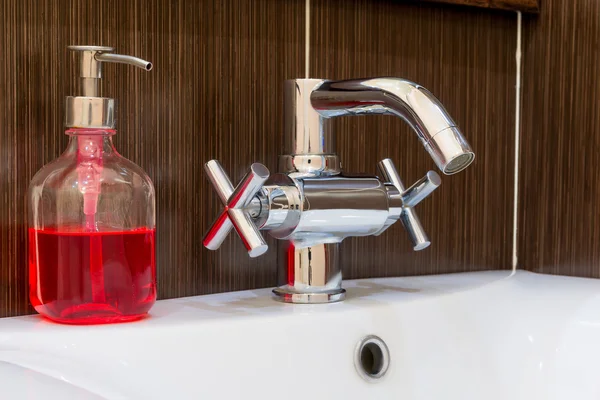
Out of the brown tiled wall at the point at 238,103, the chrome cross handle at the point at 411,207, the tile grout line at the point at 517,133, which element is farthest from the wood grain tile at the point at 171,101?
the tile grout line at the point at 517,133

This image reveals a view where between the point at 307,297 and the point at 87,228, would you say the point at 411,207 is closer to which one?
the point at 307,297

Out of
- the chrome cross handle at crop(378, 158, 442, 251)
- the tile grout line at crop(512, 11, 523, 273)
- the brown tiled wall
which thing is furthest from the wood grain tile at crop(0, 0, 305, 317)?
the tile grout line at crop(512, 11, 523, 273)

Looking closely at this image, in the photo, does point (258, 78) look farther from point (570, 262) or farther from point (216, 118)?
point (570, 262)

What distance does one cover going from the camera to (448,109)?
0.83 m

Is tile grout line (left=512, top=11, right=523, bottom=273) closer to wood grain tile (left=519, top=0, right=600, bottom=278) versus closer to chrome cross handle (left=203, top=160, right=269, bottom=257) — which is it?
wood grain tile (left=519, top=0, right=600, bottom=278)

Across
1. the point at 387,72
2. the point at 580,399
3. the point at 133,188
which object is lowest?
the point at 580,399

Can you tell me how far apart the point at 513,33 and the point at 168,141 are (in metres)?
0.41

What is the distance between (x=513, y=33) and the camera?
2.86ft

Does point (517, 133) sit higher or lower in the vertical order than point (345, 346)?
higher

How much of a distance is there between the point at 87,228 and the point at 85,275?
1.2 inches

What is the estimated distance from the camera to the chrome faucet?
59cm

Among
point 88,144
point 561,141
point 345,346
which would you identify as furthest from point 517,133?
point 88,144

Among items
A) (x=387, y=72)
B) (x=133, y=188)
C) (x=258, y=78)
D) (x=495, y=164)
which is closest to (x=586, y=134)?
(x=495, y=164)

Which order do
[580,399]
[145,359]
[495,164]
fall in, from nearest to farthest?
[145,359]
[580,399]
[495,164]
